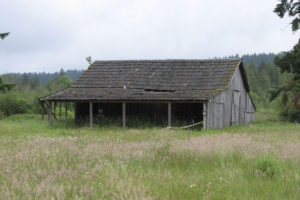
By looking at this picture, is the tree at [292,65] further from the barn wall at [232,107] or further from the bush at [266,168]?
the bush at [266,168]

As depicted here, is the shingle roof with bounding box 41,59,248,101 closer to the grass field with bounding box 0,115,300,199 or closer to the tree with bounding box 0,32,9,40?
the tree with bounding box 0,32,9,40

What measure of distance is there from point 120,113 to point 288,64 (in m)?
12.9

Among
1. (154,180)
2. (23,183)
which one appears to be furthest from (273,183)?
(23,183)

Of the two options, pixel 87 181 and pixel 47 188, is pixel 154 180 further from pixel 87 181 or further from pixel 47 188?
pixel 47 188

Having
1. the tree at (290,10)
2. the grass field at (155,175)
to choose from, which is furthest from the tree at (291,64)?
the grass field at (155,175)

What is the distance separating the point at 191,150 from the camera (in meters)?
8.85

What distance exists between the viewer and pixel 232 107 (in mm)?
26500

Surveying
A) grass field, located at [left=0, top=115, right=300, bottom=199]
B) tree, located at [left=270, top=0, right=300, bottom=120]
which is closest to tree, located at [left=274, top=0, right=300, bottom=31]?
tree, located at [left=270, top=0, right=300, bottom=120]

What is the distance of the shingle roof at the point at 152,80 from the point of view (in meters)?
22.4

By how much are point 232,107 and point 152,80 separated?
247 inches

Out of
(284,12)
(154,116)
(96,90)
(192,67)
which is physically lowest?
(154,116)

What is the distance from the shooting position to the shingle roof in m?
22.4

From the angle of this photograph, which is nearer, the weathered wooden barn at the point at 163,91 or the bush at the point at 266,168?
the bush at the point at 266,168

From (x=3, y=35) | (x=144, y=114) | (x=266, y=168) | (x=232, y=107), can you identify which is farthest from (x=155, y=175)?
(x=232, y=107)
